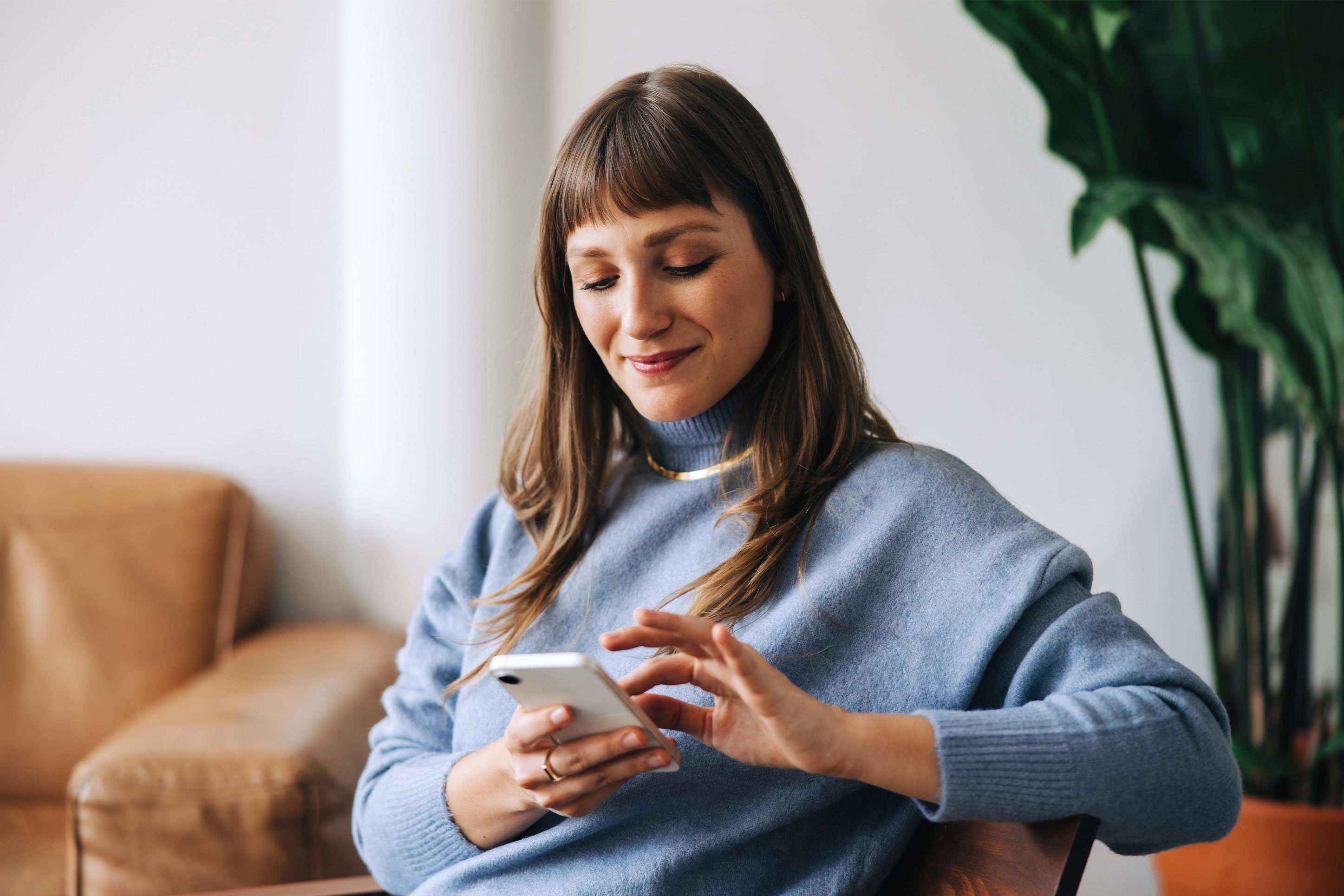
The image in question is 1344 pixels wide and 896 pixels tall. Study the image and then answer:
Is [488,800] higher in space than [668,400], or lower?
lower

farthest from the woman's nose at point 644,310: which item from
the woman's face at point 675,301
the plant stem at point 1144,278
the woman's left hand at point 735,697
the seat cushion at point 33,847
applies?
the seat cushion at point 33,847

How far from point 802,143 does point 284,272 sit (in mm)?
1070

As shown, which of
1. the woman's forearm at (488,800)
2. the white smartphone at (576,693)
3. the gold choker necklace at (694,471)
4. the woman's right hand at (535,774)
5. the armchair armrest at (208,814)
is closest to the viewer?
the white smartphone at (576,693)

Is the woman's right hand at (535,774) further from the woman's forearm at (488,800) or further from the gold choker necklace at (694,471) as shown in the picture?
the gold choker necklace at (694,471)

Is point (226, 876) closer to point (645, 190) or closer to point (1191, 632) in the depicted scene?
point (645, 190)

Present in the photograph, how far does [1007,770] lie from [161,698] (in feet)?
5.22

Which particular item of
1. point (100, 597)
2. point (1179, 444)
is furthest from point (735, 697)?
point (100, 597)

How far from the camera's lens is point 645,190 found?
86cm

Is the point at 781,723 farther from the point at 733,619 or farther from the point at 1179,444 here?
the point at 1179,444

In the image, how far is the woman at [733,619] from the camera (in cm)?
68

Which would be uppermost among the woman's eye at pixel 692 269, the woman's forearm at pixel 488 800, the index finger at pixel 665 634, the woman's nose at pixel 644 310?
the woman's eye at pixel 692 269

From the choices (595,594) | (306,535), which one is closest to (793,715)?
(595,594)

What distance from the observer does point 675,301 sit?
0.88 metres

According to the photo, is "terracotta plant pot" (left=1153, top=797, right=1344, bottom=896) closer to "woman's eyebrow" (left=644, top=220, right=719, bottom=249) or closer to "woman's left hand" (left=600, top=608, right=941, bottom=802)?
"woman's left hand" (left=600, top=608, right=941, bottom=802)
